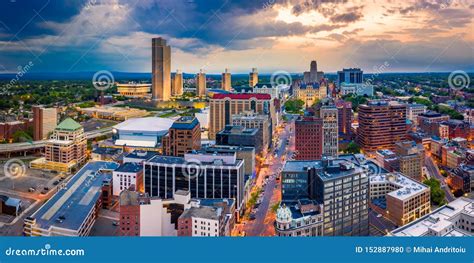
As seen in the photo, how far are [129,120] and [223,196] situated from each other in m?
3.51

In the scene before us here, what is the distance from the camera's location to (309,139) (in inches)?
281

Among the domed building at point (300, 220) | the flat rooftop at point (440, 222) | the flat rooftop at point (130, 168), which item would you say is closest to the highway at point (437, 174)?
the flat rooftop at point (440, 222)

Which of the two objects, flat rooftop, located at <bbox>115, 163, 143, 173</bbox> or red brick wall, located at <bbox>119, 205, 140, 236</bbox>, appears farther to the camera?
flat rooftop, located at <bbox>115, 163, 143, 173</bbox>

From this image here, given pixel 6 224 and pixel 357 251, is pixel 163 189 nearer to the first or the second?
pixel 6 224

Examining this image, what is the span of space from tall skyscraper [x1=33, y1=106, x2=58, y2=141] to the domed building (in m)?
3.79

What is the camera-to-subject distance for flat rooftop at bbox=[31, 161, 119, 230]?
13.6ft

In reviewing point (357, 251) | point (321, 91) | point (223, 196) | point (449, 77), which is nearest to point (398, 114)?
point (321, 91)

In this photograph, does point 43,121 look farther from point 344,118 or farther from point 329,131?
point 344,118

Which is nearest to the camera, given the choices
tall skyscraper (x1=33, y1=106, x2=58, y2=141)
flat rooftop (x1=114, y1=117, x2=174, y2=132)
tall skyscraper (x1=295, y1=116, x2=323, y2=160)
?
tall skyscraper (x1=33, y1=106, x2=58, y2=141)

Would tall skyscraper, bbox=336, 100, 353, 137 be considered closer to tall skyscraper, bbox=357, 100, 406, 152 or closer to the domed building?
tall skyscraper, bbox=357, 100, 406, 152

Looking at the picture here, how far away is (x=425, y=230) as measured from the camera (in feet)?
11.8

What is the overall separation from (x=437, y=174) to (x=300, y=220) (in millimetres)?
3399

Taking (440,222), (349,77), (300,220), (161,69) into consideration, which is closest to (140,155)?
(161,69)

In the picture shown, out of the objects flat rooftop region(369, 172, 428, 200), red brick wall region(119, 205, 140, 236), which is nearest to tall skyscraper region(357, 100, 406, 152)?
flat rooftop region(369, 172, 428, 200)
